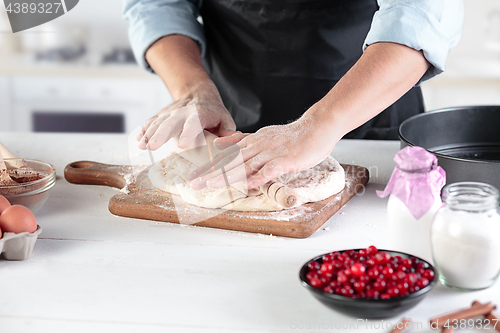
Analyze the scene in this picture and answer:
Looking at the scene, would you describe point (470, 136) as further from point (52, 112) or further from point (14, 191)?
point (52, 112)

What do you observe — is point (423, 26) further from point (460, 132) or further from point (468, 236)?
point (468, 236)

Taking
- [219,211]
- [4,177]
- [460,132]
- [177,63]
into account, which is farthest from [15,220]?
[460,132]

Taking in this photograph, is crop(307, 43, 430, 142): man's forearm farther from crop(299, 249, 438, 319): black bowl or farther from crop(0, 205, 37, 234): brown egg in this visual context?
crop(0, 205, 37, 234): brown egg

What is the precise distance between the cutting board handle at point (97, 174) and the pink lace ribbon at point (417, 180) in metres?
0.65

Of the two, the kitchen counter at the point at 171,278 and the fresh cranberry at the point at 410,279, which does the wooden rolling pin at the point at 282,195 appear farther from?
the fresh cranberry at the point at 410,279

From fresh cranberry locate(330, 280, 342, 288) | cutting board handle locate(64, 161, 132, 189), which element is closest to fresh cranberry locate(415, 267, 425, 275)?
fresh cranberry locate(330, 280, 342, 288)

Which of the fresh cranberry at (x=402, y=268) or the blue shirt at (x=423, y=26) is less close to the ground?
the blue shirt at (x=423, y=26)

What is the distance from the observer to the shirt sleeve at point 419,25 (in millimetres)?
931

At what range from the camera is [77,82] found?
2.74m

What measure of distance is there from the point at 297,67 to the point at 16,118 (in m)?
2.08

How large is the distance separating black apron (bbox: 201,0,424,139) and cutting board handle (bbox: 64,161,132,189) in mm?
465

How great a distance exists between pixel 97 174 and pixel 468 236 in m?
0.81

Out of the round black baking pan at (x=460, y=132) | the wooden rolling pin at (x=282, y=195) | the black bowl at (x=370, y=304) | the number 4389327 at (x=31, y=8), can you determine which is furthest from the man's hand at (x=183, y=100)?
the number 4389327 at (x=31, y=8)

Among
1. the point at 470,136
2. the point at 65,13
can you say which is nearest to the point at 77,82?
the point at 65,13
